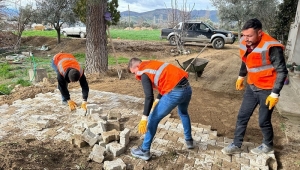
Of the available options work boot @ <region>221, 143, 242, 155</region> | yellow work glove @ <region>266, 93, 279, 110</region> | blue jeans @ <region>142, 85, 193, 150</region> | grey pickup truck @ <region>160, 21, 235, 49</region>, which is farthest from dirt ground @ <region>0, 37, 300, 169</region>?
grey pickup truck @ <region>160, 21, 235, 49</region>

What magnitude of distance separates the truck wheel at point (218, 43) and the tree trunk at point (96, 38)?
33.0 ft

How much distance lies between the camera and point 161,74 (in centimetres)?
294

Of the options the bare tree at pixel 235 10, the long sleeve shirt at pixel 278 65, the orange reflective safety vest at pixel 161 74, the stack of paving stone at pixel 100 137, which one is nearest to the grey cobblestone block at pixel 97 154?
the stack of paving stone at pixel 100 137

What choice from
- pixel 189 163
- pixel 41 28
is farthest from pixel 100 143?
pixel 41 28

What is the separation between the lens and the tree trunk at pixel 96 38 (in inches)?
300

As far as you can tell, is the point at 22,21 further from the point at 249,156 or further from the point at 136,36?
the point at 249,156

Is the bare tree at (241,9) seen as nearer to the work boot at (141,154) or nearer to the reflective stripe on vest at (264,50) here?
the reflective stripe on vest at (264,50)

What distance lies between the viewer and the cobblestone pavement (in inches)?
129

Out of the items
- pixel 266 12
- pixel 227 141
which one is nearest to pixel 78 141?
pixel 227 141

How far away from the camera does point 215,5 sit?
22812 mm

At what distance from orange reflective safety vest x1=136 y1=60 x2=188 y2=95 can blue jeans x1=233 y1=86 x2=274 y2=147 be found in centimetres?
104

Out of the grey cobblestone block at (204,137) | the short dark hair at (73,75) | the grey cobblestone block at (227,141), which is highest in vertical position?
the short dark hair at (73,75)

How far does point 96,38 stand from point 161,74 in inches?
210

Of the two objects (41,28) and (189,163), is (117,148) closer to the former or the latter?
(189,163)
